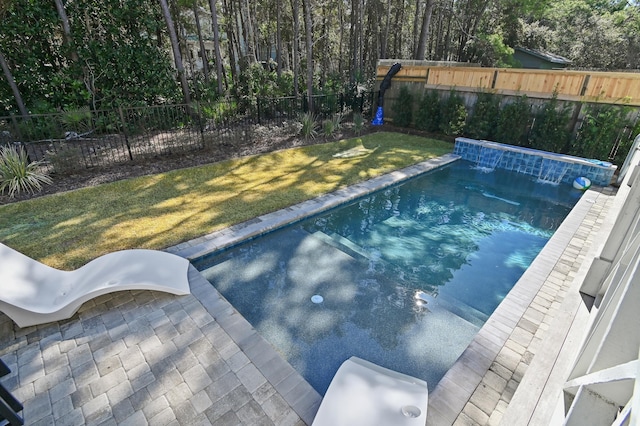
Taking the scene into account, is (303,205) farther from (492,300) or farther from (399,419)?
(399,419)

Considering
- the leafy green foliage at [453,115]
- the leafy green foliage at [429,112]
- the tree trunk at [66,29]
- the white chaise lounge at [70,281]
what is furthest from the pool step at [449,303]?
the tree trunk at [66,29]

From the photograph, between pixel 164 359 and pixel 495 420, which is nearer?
pixel 495 420

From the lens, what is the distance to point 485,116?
9.59 metres

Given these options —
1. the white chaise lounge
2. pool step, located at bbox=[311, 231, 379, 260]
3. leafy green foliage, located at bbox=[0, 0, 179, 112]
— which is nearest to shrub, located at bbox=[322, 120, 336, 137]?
leafy green foliage, located at bbox=[0, 0, 179, 112]

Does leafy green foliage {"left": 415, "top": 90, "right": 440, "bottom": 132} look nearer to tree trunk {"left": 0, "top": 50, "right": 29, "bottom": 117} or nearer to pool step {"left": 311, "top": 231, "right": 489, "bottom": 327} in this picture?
pool step {"left": 311, "top": 231, "right": 489, "bottom": 327}

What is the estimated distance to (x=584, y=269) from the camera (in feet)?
13.4

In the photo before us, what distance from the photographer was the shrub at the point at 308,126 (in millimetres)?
9945

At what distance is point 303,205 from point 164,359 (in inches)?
141

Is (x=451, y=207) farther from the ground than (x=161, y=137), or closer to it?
closer to it

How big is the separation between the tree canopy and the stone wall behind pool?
564 cm

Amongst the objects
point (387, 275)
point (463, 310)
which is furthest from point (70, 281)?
point (463, 310)

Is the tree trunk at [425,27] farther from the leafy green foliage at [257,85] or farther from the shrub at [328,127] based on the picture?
the shrub at [328,127]

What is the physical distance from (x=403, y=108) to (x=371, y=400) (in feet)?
36.4

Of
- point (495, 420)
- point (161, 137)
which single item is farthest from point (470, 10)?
point (495, 420)
